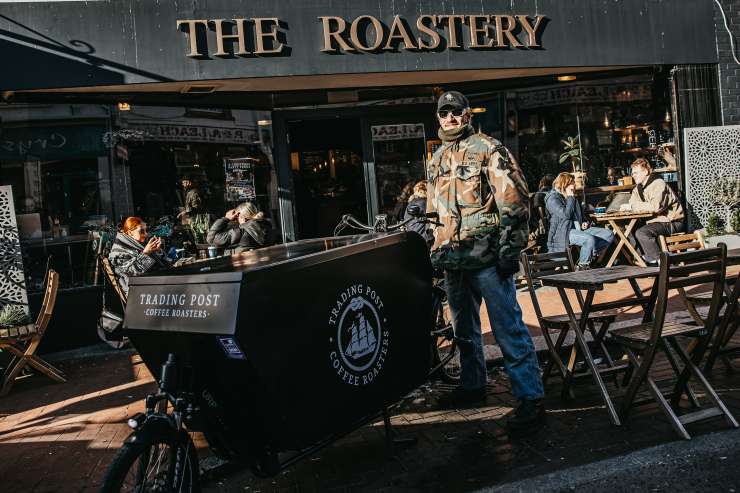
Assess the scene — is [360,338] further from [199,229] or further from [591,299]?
[199,229]

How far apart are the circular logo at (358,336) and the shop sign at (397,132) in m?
6.95

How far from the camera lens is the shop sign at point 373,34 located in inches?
312

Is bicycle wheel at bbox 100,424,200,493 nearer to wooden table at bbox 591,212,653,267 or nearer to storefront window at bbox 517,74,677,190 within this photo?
wooden table at bbox 591,212,653,267

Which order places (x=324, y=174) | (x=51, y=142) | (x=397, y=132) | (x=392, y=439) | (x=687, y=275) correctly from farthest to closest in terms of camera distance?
(x=324, y=174) → (x=397, y=132) → (x=51, y=142) → (x=392, y=439) → (x=687, y=275)

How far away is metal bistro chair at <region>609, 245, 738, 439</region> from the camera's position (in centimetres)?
362

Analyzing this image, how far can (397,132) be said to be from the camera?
1028 cm

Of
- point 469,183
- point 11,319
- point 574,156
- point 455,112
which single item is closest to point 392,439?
point 469,183

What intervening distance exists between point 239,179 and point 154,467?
23.4 ft

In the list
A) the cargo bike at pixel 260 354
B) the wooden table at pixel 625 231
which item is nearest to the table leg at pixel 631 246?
the wooden table at pixel 625 231

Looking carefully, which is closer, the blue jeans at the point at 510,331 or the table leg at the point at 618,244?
the blue jeans at the point at 510,331

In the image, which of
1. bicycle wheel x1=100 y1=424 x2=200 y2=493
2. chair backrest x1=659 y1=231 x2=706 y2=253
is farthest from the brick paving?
chair backrest x1=659 y1=231 x2=706 y2=253

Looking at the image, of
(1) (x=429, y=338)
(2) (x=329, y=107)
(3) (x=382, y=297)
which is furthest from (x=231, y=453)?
(2) (x=329, y=107)

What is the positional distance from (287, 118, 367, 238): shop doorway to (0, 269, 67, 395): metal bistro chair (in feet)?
17.5

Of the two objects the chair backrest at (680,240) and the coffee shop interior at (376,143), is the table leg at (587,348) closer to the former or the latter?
the chair backrest at (680,240)
